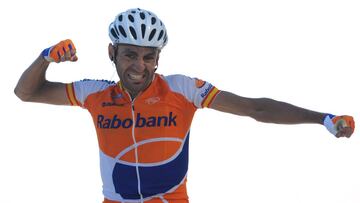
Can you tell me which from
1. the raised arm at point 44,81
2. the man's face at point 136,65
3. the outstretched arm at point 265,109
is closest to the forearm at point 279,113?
the outstretched arm at point 265,109

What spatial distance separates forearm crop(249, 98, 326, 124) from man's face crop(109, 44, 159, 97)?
58 cm

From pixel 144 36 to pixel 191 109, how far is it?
0.47m

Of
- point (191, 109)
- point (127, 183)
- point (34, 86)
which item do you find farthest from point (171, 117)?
point (34, 86)

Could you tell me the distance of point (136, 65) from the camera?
365 cm

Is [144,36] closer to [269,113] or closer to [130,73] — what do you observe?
[130,73]

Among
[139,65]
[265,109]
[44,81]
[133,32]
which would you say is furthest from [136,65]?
[265,109]

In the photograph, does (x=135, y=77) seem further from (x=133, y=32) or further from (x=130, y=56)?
(x=133, y=32)

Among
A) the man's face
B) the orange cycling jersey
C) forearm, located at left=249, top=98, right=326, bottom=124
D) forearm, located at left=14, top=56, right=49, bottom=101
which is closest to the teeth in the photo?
the man's face

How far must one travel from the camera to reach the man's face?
3674 millimetres

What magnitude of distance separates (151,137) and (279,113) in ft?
2.26

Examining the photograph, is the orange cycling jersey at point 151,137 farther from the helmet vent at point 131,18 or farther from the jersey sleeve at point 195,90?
the helmet vent at point 131,18

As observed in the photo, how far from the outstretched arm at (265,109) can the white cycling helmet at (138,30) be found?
17.8 inches

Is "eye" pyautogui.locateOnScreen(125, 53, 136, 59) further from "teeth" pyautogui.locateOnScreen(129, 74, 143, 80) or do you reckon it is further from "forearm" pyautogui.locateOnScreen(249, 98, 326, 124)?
"forearm" pyautogui.locateOnScreen(249, 98, 326, 124)

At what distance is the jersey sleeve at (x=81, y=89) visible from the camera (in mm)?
3889
